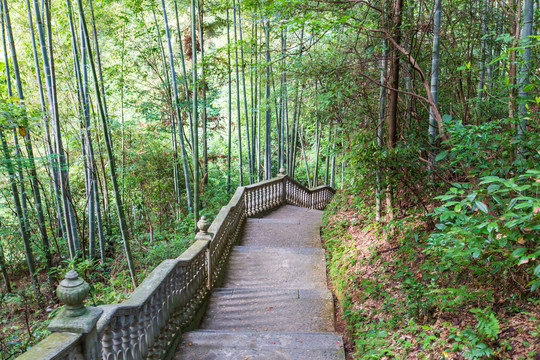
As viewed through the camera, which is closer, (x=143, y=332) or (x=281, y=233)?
(x=143, y=332)

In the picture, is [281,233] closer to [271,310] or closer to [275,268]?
[275,268]

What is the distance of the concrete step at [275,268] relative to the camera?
4875 millimetres

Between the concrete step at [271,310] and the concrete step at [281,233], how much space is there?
1.94 m

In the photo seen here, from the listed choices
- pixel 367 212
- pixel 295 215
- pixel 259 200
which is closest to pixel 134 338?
pixel 367 212

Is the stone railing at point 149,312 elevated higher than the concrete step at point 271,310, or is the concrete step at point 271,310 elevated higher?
the stone railing at point 149,312

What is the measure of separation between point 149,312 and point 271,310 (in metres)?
1.74

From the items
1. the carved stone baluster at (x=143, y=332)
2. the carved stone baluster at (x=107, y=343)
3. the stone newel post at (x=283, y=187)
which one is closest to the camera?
the carved stone baluster at (x=107, y=343)

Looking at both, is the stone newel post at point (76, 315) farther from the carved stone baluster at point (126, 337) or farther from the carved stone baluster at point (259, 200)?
the carved stone baluster at point (259, 200)

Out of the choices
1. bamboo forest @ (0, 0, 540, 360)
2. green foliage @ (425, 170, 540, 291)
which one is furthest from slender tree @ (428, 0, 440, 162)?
green foliage @ (425, 170, 540, 291)

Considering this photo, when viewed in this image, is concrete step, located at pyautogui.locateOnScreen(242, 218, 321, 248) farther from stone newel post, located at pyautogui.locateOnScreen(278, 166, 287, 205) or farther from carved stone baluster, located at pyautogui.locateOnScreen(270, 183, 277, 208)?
stone newel post, located at pyautogui.locateOnScreen(278, 166, 287, 205)

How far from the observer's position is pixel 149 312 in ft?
8.98

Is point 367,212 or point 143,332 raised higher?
point 143,332

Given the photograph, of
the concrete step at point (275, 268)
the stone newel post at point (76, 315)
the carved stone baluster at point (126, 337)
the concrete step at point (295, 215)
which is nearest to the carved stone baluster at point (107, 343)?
the carved stone baluster at point (126, 337)

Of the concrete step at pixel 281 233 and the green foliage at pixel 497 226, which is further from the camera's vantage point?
the concrete step at pixel 281 233
